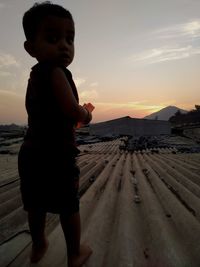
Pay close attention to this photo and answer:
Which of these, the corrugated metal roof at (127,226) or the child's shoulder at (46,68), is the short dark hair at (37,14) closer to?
the child's shoulder at (46,68)

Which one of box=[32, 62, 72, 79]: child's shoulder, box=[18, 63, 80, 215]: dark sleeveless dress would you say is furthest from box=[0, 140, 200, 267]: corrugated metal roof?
box=[32, 62, 72, 79]: child's shoulder

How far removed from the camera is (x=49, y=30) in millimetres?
1283

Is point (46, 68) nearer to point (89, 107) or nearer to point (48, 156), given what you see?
point (89, 107)

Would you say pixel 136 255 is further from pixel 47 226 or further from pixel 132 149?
pixel 132 149

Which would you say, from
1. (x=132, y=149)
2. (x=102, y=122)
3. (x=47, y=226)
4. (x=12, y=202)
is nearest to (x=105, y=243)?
(x=47, y=226)

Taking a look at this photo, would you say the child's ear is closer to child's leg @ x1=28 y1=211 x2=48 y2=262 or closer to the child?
the child

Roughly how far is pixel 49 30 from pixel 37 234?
1.02m

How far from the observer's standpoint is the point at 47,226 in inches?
69.6

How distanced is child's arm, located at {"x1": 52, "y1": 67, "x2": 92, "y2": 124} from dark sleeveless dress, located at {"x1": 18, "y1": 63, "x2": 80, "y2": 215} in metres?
0.04

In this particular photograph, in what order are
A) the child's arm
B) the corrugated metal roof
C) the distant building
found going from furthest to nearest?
the distant building → the corrugated metal roof → the child's arm

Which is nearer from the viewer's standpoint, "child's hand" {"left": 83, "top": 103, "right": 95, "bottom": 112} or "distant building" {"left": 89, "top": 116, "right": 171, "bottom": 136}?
"child's hand" {"left": 83, "top": 103, "right": 95, "bottom": 112}

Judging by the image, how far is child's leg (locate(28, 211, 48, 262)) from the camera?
135cm

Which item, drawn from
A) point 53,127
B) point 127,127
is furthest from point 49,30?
point 127,127

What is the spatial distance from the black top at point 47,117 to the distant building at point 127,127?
16.2m
